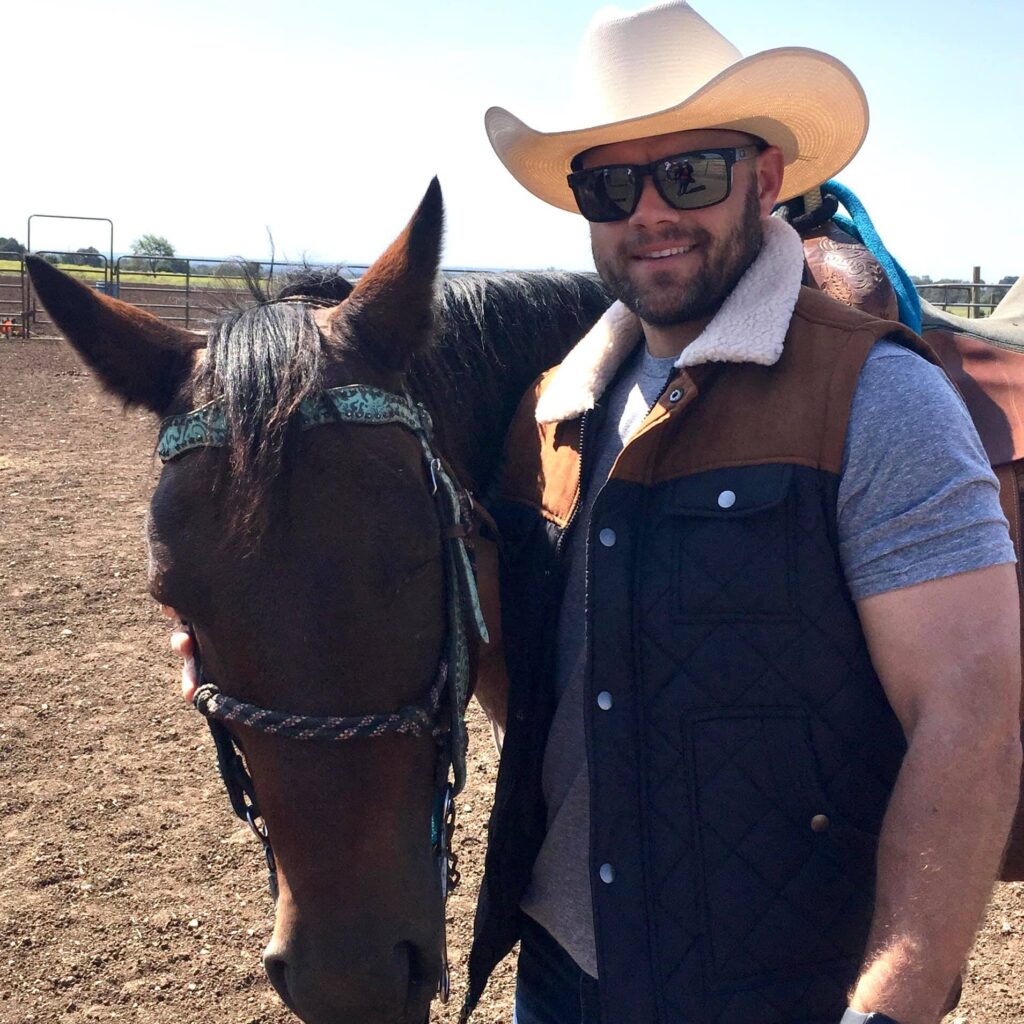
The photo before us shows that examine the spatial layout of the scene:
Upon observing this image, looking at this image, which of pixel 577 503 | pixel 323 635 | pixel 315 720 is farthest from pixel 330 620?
pixel 577 503

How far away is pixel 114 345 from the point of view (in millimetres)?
1843

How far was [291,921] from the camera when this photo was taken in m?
1.54

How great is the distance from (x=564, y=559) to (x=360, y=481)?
1.30 ft

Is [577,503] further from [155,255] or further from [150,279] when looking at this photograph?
[150,279]

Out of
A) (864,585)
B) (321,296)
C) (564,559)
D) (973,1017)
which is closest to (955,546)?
(864,585)

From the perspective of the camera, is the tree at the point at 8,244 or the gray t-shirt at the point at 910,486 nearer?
the gray t-shirt at the point at 910,486

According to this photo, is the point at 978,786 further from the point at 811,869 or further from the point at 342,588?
the point at 342,588

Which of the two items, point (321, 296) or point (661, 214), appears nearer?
point (661, 214)

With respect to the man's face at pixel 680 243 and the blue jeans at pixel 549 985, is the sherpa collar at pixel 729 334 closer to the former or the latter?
the man's face at pixel 680 243

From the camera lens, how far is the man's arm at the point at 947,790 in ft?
4.14

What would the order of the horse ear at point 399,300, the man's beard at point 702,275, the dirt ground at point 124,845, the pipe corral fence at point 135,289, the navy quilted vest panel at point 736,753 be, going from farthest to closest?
the pipe corral fence at point 135,289, the dirt ground at point 124,845, the horse ear at point 399,300, the man's beard at point 702,275, the navy quilted vest panel at point 736,753

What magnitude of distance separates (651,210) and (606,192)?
103 mm

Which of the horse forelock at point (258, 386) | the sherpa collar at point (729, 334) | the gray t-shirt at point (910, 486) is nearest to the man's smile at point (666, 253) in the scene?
the sherpa collar at point (729, 334)

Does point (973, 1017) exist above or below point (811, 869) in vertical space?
below
